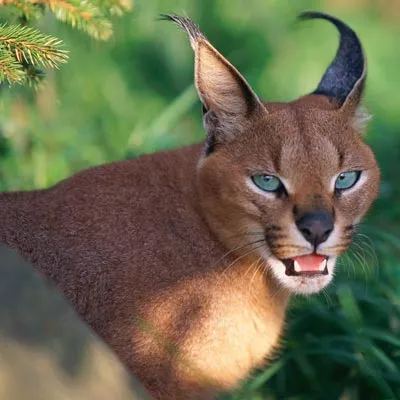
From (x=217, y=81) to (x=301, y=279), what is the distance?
765mm

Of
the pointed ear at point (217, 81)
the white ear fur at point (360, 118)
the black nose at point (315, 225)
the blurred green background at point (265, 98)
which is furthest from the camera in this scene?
the blurred green background at point (265, 98)

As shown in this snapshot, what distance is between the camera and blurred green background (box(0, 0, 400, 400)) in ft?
14.5

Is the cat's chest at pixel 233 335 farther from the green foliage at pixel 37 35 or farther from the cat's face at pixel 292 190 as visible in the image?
the green foliage at pixel 37 35

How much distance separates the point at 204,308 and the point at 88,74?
3.25 meters

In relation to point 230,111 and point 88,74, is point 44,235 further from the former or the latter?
point 88,74

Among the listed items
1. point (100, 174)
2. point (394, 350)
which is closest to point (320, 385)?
point (394, 350)

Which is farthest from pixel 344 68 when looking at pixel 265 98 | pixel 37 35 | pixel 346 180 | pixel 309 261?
pixel 265 98

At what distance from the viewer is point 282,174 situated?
11.4 feet

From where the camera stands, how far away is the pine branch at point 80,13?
341 cm

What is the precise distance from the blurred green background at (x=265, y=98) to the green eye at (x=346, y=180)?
57cm

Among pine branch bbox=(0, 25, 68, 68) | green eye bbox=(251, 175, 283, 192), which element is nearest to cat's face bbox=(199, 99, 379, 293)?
green eye bbox=(251, 175, 283, 192)

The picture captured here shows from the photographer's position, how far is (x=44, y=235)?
352 centimetres

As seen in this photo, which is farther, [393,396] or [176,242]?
[393,396]

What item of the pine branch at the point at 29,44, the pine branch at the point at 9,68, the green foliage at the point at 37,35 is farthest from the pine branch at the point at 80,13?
the pine branch at the point at 9,68
